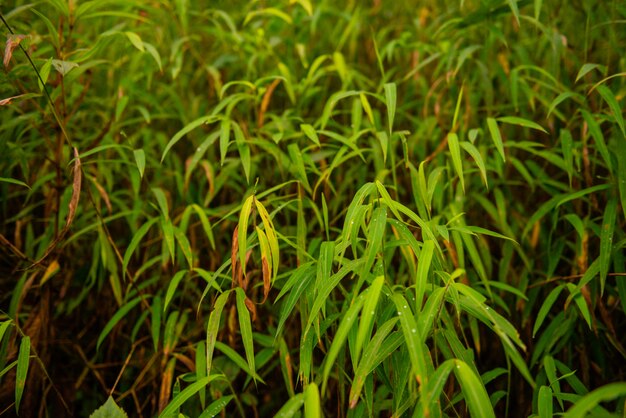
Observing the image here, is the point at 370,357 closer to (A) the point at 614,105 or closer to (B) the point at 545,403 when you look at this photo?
(B) the point at 545,403

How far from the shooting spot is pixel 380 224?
30.4 inches

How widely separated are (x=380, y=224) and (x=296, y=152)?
1.29 feet

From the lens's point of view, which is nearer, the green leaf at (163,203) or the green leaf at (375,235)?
the green leaf at (375,235)

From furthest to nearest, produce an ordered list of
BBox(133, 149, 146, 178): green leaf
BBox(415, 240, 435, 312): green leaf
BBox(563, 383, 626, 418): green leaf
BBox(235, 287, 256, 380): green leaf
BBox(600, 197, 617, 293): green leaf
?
BBox(133, 149, 146, 178): green leaf → BBox(600, 197, 617, 293): green leaf → BBox(235, 287, 256, 380): green leaf → BBox(415, 240, 435, 312): green leaf → BBox(563, 383, 626, 418): green leaf

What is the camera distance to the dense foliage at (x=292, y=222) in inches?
36.9

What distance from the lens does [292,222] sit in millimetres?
1351

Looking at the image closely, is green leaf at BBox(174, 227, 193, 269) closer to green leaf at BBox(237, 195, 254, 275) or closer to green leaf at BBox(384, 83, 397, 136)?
green leaf at BBox(237, 195, 254, 275)

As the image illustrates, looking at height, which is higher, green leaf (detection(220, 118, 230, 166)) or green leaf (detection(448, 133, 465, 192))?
green leaf (detection(220, 118, 230, 166))

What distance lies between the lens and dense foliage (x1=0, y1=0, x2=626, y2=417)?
0.94 meters

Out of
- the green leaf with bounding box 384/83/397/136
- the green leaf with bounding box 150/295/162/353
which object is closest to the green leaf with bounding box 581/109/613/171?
the green leaf with bounding box 384/83/397/136

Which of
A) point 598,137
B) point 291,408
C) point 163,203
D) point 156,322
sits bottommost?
point 156,322

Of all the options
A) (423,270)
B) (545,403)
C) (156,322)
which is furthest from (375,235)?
(156,322)

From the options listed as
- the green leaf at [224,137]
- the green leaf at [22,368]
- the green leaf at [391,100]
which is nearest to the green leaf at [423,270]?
the green leaf at [391,100]

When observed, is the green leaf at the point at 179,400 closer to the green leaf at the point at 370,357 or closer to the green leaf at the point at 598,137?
the green leaf at the point at 370,357
